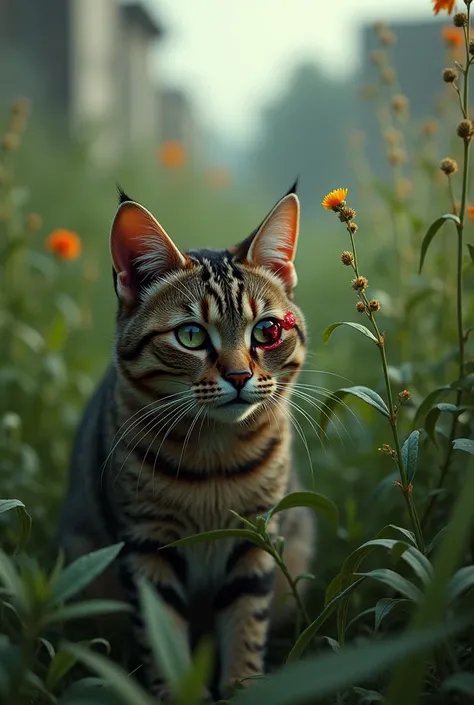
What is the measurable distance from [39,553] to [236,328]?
1.08m

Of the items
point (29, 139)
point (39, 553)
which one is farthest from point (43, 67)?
point (39, 553)

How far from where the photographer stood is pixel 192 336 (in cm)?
206

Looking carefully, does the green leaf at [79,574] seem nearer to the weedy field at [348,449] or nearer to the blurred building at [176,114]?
the weedy field at [348,449]

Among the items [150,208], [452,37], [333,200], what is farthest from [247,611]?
[150,208]

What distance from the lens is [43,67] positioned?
328 inches

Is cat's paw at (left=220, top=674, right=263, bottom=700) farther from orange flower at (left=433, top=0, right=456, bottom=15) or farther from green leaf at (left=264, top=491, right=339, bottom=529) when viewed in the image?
orange flower at (left=433, top=0, right=456, bottom=15)

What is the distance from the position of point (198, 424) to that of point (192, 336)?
237mm

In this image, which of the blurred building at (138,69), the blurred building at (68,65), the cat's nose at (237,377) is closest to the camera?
the cat's nose at (237,377)

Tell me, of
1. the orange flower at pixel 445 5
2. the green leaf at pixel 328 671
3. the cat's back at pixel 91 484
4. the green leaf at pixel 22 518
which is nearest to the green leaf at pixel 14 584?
the green leaf at pixel 22 518

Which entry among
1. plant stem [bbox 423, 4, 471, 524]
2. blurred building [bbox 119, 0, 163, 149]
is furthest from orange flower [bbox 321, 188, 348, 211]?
blurred building [bbox 119, 0, 163, 149]

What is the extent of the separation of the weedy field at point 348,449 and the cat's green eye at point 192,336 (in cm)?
27

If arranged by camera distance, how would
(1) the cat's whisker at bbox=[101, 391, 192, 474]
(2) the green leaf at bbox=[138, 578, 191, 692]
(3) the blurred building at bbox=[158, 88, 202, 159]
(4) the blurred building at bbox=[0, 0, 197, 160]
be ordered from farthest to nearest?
(3) the blurred building at bbox=[158, 88, 202, 159] < (4) the blurred building at bbox=[0, 0, 197, 160] < (1) the cat's whisker at bbox=[101, 391, 192, 474] < (2) the green leaf at bbox=[138, 578, 191, 692]

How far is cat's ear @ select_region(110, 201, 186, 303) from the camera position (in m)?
2.06

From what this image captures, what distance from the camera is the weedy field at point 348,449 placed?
115 cm
